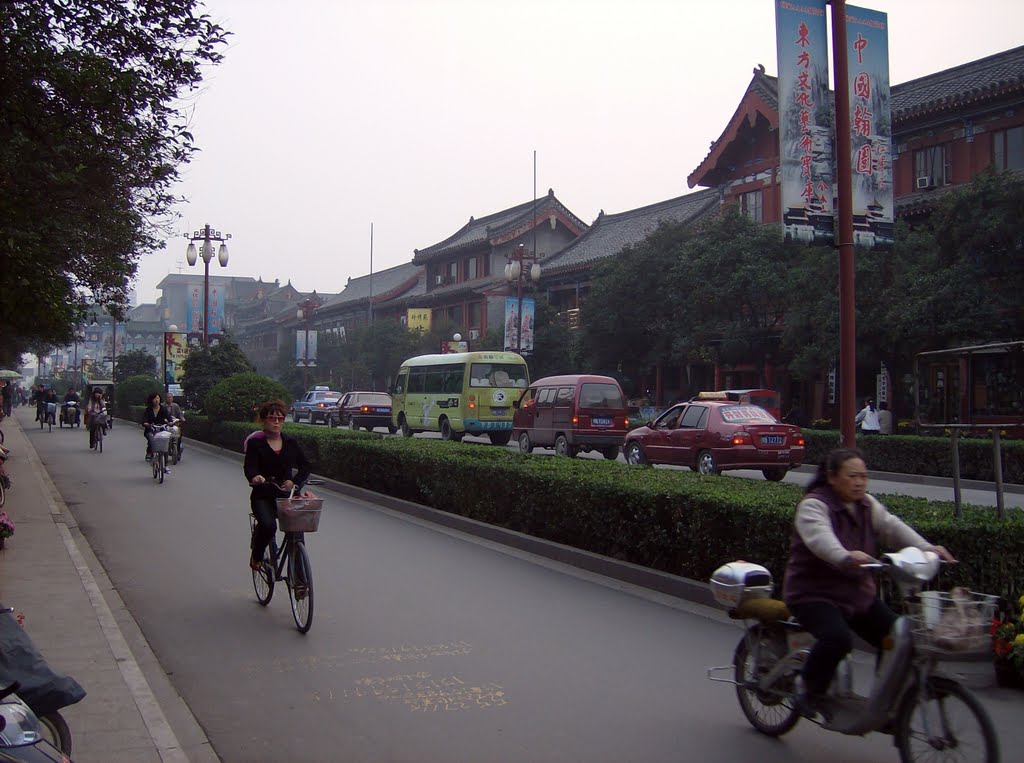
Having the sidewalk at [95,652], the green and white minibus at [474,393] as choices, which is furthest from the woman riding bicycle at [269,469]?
the green and white minibus at [474,393]

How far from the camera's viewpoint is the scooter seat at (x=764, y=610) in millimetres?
4809

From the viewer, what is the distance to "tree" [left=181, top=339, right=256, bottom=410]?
3462 centimetres

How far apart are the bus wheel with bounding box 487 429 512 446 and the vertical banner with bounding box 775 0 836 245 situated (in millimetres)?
21313

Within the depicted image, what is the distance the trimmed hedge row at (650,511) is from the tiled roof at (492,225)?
131ft

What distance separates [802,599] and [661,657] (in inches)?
80.8

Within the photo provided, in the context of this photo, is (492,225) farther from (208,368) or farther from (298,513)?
(298,513)

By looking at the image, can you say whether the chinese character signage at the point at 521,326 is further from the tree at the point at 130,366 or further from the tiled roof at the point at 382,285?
the tree at the point at 130,366

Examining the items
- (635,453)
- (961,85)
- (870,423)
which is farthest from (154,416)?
(961,85)

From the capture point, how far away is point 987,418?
8.59 meters

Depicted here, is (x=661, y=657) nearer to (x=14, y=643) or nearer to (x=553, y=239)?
(x=14, y=643)

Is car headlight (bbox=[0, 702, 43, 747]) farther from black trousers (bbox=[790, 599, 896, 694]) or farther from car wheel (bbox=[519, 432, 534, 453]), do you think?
car wheel (bbox=[519, 432, 534, 453])

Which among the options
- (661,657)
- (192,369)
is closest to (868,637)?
(661,657)

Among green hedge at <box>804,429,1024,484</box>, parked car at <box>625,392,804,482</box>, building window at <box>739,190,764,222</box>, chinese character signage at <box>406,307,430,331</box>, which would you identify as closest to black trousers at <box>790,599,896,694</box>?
green hedge at <box>804,429,1024,484</box>

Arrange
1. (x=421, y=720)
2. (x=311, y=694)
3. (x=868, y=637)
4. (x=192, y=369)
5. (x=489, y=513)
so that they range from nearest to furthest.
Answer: (x=868, y=637), (x=421, y=720), (x=311, y=694), (x=489, y=513), (x=192, y=369)
